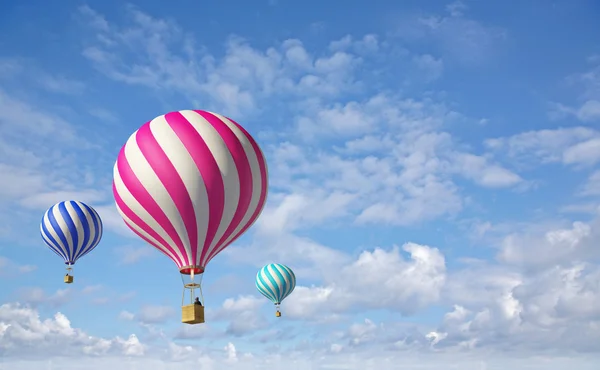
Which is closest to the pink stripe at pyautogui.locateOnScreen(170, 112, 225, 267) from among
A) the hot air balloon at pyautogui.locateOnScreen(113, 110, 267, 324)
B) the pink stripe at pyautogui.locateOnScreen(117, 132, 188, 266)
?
the hot air balloon at pyautogui.locateOnScreen(113, 110, 267, 324)

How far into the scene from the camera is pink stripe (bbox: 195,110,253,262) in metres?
20.4

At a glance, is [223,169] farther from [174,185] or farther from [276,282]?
[276,282]

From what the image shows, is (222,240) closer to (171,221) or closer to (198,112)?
(171,221)

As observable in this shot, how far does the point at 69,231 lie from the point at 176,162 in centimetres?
2118

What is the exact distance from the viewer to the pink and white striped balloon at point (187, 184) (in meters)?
19.6

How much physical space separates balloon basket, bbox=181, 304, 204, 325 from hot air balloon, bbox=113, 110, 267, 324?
40mm

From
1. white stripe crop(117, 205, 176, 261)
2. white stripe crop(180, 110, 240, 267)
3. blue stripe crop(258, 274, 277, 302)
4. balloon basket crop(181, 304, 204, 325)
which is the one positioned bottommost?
balloon basket crop(181, 304, 204, 325)

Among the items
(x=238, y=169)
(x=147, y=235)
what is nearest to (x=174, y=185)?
(x=238, y=169)

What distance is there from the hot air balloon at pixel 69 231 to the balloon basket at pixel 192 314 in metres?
21.5

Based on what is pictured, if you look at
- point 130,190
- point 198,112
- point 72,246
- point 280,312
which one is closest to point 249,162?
point 198,112

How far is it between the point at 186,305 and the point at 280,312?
25.2 metres

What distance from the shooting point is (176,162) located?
19.6 meters

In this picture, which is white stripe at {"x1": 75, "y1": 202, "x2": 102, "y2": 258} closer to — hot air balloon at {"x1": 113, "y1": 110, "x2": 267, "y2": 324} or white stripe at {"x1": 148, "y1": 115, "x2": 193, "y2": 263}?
hot air balloon at {"x1": 113, "y1": 110, "x2": 267, "y2": 324}

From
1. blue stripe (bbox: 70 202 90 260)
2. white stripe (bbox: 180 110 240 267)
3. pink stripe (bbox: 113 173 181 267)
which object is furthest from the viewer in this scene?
blue stripe (bbox: 70 202 90 260)
